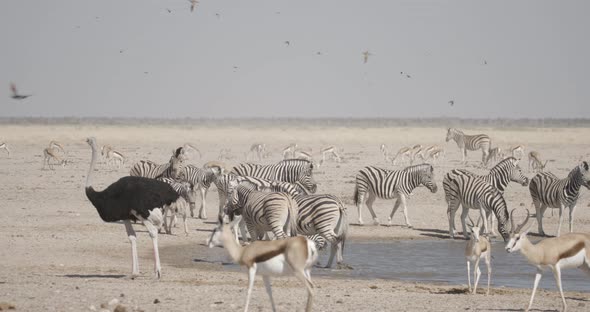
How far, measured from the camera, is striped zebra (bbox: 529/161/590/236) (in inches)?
782

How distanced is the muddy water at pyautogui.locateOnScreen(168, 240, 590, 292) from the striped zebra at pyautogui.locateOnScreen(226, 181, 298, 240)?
0.75 metres

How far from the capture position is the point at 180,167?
21750 mm

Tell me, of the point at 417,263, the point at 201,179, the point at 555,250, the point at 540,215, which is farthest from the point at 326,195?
the point at 201,179

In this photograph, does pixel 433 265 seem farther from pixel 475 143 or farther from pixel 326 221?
pixel 475 143

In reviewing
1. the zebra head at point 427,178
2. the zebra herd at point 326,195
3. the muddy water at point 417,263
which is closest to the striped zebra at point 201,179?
the zebra herd at point 326,195

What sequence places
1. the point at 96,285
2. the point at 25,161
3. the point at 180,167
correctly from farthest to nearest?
the point at 25,161 < the point at 180,167 < the point at 96,285

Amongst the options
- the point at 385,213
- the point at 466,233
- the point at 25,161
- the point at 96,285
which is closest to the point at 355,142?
the point at 25,161

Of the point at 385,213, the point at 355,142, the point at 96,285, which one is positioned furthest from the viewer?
the point at 355,142

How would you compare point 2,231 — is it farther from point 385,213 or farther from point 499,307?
point 499,307

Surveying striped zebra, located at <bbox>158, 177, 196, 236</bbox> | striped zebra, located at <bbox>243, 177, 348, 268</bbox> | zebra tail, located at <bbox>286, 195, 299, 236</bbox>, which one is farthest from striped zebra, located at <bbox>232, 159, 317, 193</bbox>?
zebra tail, located at <bbox>286, 195, 299, 236</bbox>

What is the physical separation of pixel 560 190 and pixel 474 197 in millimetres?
1912

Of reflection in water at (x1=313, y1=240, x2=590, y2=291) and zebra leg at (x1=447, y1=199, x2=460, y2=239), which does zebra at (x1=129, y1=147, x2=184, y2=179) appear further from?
zebra leg at (x1=447, y1=199, x2=460, y2=239)

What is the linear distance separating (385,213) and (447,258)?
21.6 ft

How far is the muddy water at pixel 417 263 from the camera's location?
49.1ft
